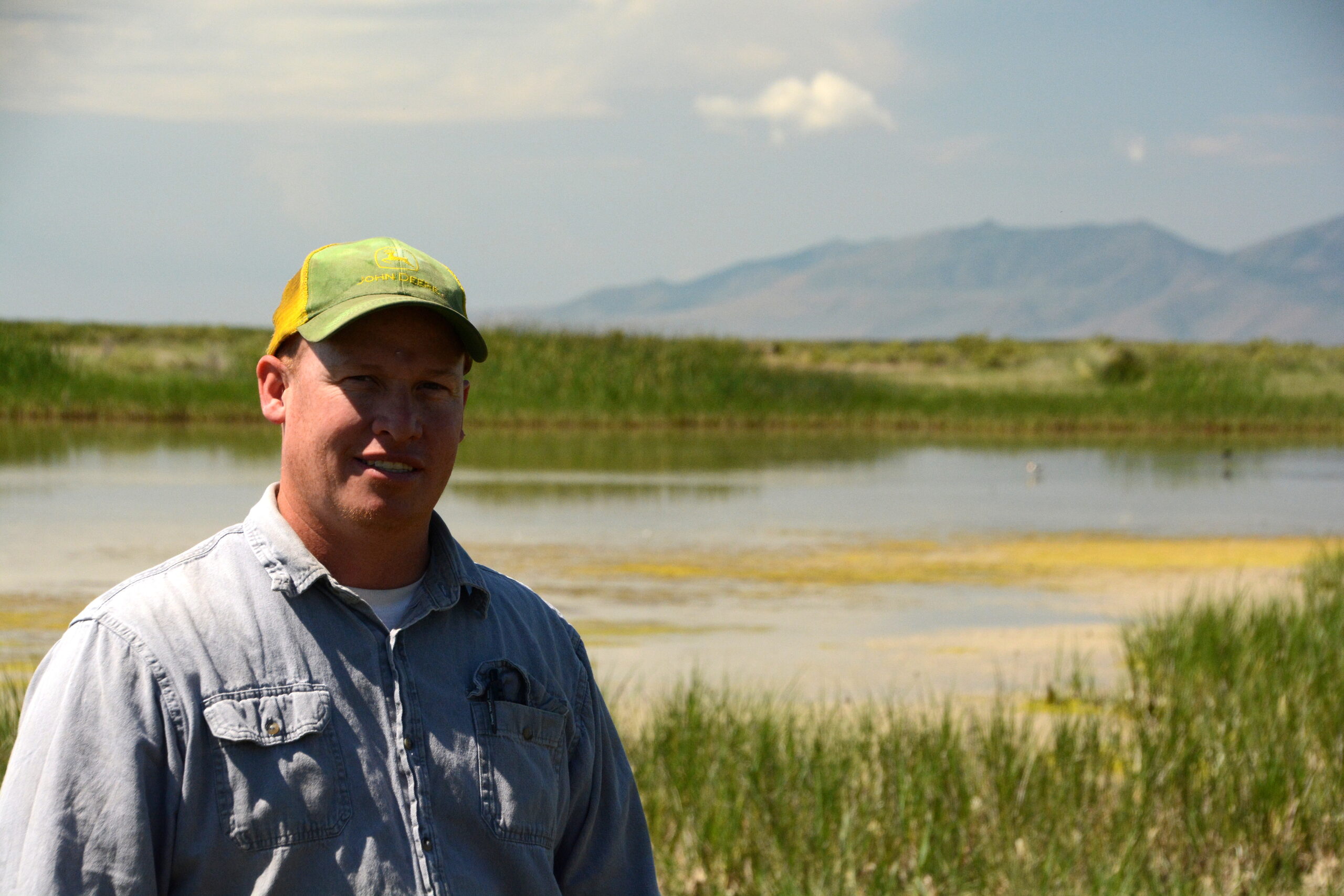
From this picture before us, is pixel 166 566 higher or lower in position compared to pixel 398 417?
lower

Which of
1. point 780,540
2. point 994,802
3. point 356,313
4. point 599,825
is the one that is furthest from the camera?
point 780,540

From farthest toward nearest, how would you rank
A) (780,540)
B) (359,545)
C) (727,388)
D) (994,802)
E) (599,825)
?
(727,388), (780,540), (994,802), (599,825), (359,545)

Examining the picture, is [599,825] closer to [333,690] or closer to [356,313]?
[333,690]

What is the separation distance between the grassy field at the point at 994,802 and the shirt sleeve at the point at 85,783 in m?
2.36

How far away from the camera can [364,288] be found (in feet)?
5.46

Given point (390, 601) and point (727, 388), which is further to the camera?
point (727, 388)

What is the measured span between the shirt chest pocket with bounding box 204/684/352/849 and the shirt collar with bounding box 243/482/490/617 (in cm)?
12

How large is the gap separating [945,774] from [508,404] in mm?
24202

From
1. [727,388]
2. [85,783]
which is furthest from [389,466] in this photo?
[727,388]

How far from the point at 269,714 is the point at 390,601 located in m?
0.22

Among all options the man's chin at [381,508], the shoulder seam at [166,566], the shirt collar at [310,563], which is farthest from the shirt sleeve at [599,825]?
the shoulder seam at [166,566]

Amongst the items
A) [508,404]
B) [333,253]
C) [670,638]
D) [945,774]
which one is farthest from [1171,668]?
[508,404]

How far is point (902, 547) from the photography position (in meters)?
13.8

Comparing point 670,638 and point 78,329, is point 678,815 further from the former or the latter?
point 78,329
